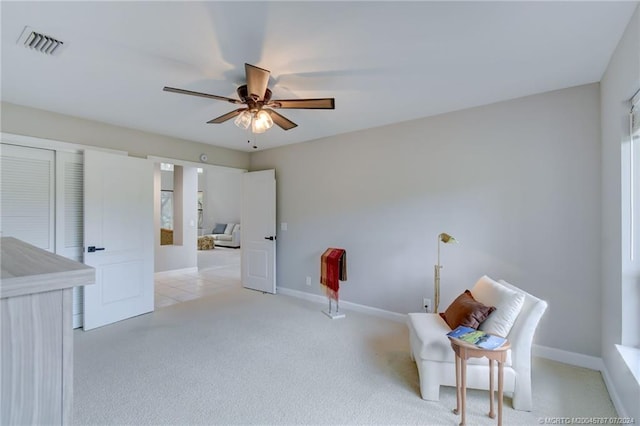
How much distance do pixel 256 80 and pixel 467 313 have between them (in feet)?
7.70

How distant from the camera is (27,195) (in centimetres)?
326

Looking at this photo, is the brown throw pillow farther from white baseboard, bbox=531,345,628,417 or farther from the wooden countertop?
the wooden countertop

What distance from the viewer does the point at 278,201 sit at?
518cm

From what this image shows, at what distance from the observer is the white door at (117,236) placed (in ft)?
11.8

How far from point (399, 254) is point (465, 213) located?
0.92 metres

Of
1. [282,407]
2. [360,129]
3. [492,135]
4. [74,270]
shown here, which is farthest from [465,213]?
[74,270]

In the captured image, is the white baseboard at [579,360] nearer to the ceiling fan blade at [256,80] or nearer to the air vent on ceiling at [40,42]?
the ceiling fan blade at [256,80]

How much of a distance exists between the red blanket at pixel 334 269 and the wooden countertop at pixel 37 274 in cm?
346

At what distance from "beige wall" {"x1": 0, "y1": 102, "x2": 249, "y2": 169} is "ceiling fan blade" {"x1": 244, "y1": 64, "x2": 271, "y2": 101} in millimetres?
2579

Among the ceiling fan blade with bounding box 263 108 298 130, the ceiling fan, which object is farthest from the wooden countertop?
the ceiling fan blade with bounding box 263 108 298 130

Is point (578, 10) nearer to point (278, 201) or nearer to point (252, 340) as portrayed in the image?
point (252, 340)

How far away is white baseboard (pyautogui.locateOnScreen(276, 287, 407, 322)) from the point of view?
153 inches

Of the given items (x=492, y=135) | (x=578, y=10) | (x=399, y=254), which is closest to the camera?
(x=578, y=10)

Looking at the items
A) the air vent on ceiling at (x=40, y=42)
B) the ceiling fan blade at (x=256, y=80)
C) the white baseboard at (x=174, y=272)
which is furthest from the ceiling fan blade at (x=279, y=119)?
the white baseboard at (x=174, y=272)
